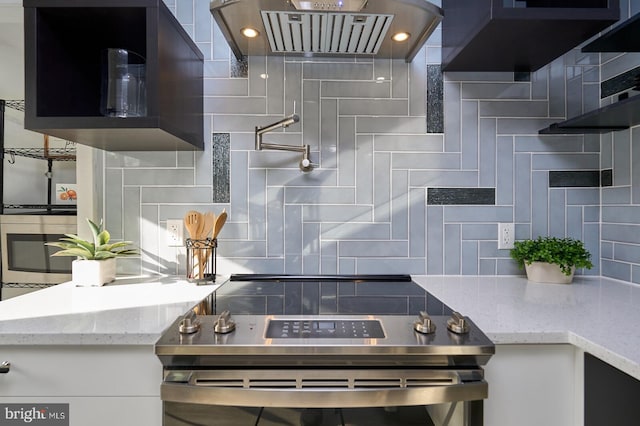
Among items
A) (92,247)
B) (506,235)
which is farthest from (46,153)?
(506,235)

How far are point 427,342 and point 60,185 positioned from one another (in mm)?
3166

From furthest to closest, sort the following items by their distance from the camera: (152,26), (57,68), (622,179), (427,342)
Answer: (622,179), (57,68), (152,26), (427,342)

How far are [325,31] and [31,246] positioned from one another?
2.32 meters

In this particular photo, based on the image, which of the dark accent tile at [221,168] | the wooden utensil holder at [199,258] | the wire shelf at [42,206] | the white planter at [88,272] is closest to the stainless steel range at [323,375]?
the wooden utensil holder at [199,258]

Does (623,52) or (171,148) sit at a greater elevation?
(623,52)

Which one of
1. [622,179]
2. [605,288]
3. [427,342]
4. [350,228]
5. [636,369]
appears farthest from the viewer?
[350,228]

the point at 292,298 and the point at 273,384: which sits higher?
the point at 292,298

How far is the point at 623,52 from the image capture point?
1.49 m

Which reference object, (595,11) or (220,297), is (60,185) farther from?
(595,11)

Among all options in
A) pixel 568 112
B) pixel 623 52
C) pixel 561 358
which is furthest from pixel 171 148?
pixel 623 52

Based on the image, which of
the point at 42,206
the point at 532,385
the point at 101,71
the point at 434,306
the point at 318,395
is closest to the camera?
the point at 318,395

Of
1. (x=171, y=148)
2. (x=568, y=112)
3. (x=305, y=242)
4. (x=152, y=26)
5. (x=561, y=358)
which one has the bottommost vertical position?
(x=561, y=358)

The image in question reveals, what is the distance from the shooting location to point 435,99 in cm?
169

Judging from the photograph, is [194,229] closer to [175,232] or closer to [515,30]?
[175,232]
